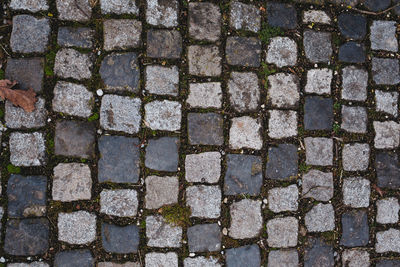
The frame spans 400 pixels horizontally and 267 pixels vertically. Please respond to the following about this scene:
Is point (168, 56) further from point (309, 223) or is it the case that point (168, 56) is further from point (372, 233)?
point (372, 233)

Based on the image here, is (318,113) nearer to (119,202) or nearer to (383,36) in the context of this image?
(383,36)

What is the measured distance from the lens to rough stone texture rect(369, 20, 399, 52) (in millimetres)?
3203

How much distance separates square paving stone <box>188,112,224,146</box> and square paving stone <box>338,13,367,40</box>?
1576mm

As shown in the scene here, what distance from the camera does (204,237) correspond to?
2.94 m

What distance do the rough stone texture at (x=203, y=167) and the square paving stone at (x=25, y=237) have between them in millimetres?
1394

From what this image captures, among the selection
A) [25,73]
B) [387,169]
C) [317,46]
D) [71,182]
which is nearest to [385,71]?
[317,46]

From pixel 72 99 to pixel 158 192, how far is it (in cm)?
117

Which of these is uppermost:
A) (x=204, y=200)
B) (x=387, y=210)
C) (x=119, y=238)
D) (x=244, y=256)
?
(x=204, y=200)

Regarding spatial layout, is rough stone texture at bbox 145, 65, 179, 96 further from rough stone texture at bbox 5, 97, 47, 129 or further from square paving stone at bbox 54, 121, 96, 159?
rough stone texture at bbox 5, 97, 47, 129

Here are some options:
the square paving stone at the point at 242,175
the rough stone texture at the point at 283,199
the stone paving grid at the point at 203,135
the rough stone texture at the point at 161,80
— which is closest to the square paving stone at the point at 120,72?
the stone paving grid at the point at 203,135

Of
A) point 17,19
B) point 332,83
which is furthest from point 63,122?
point 332,83

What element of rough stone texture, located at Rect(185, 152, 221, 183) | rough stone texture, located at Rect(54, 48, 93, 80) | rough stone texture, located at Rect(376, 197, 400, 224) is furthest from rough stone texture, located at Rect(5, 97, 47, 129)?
rough stone texture, located at Rect(376, 197, 400, 224)

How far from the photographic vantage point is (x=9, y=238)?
2771 millimetres

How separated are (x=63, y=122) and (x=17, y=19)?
40.3 inches
